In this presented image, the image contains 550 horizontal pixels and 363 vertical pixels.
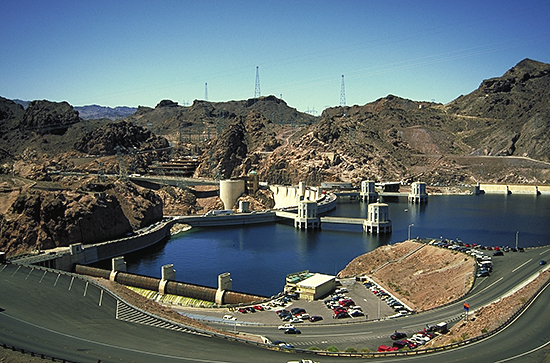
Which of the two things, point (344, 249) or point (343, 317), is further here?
point (344, 249)

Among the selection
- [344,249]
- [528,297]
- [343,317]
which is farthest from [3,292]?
[344,249]

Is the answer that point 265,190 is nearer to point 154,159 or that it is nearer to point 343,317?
point 154,159

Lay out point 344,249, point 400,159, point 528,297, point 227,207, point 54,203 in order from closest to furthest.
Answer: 1. point 528,297
2. point 54,203
3. point 344,249
4. point 227,207
5. point 400,159

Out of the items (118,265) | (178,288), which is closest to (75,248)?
(118,265)

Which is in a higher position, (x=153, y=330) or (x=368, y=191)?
(x=368, y=191)

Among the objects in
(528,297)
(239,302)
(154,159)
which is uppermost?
(154,159)

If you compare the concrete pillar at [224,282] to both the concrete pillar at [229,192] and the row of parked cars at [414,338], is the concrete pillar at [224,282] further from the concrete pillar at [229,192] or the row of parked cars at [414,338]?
the concrete pillar at [229,192]

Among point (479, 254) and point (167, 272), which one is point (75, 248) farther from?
point (479, 254)
